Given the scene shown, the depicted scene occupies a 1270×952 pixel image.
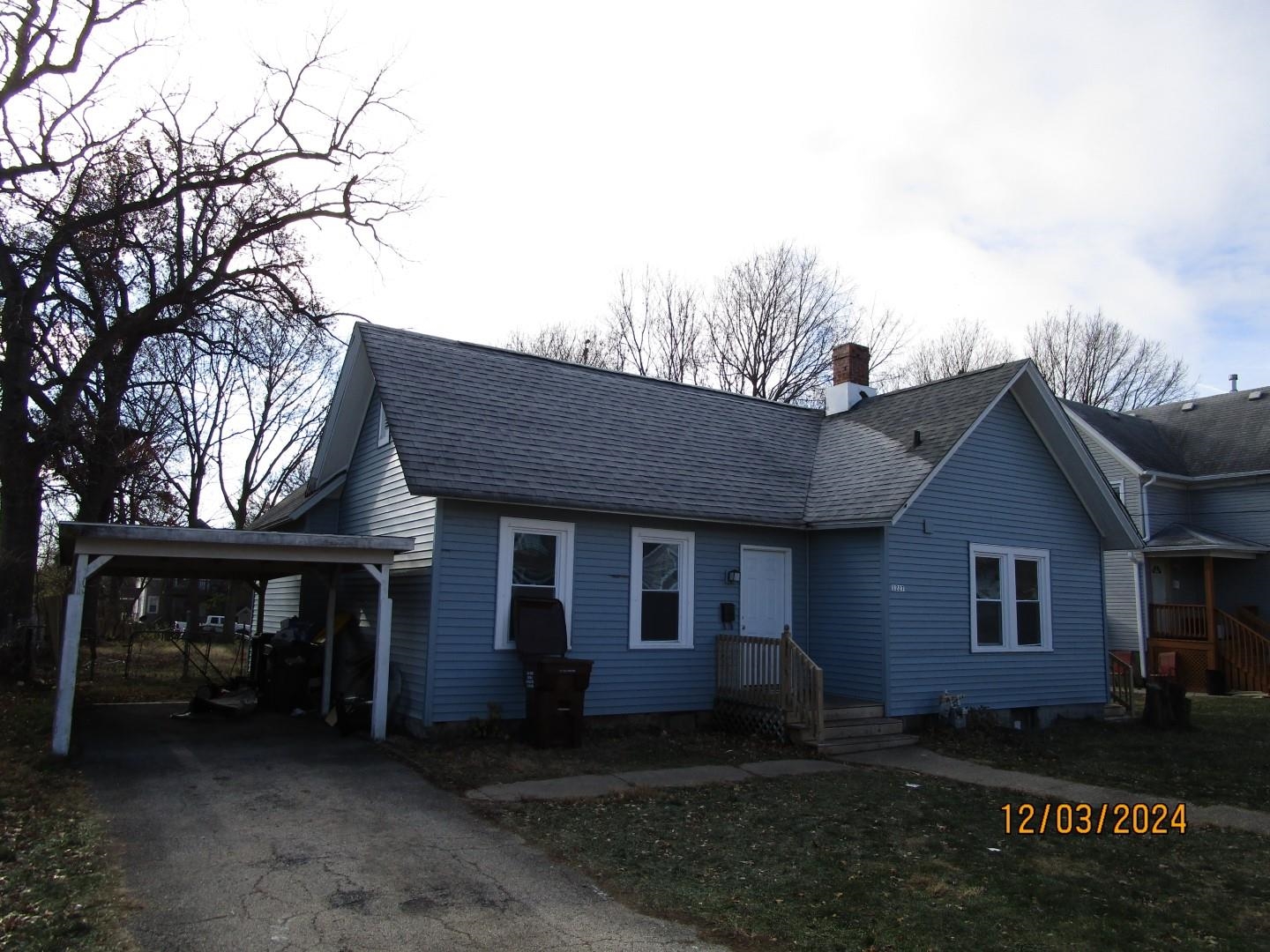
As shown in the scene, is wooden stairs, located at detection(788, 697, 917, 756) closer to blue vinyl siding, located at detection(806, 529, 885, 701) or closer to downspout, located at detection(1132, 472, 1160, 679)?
blue vinyl siding, located at detection(806, 529, 885, 701)

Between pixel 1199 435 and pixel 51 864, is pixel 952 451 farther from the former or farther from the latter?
pixel 1199 435

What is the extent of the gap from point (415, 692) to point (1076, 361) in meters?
37.0

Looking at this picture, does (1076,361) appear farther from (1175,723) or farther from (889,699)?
(889,699)

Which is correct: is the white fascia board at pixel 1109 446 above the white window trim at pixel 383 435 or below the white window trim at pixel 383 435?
above

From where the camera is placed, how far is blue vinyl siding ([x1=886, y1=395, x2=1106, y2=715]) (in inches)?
530

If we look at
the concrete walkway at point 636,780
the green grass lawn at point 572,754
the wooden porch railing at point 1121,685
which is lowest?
the concrete walkway at point 636,780

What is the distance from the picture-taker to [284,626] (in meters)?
14.9

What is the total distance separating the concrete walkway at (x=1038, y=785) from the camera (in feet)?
28.2

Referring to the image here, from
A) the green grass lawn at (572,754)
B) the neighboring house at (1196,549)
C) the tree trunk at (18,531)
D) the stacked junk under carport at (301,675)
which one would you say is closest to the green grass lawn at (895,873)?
the green grass lawn at (572,754)

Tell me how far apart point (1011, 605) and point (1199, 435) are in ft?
50.0

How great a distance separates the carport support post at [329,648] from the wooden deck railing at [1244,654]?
66.0ft

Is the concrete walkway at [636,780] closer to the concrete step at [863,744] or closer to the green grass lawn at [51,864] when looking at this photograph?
the concrete step at [863,744]

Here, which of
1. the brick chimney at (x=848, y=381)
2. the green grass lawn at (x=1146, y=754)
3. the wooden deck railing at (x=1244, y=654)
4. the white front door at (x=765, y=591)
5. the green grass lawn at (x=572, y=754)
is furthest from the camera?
the wooden deck railing at (x=1244, y=654)

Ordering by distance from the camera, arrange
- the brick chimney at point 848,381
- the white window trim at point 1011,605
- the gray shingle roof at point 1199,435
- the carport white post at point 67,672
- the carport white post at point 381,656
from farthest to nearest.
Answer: the gray shingle roof at point 1199,435
the brick chimney at point 848,381
the white window trim at point 1011,605
the carport white post at point 381,656
the carport white post at point 67,672
